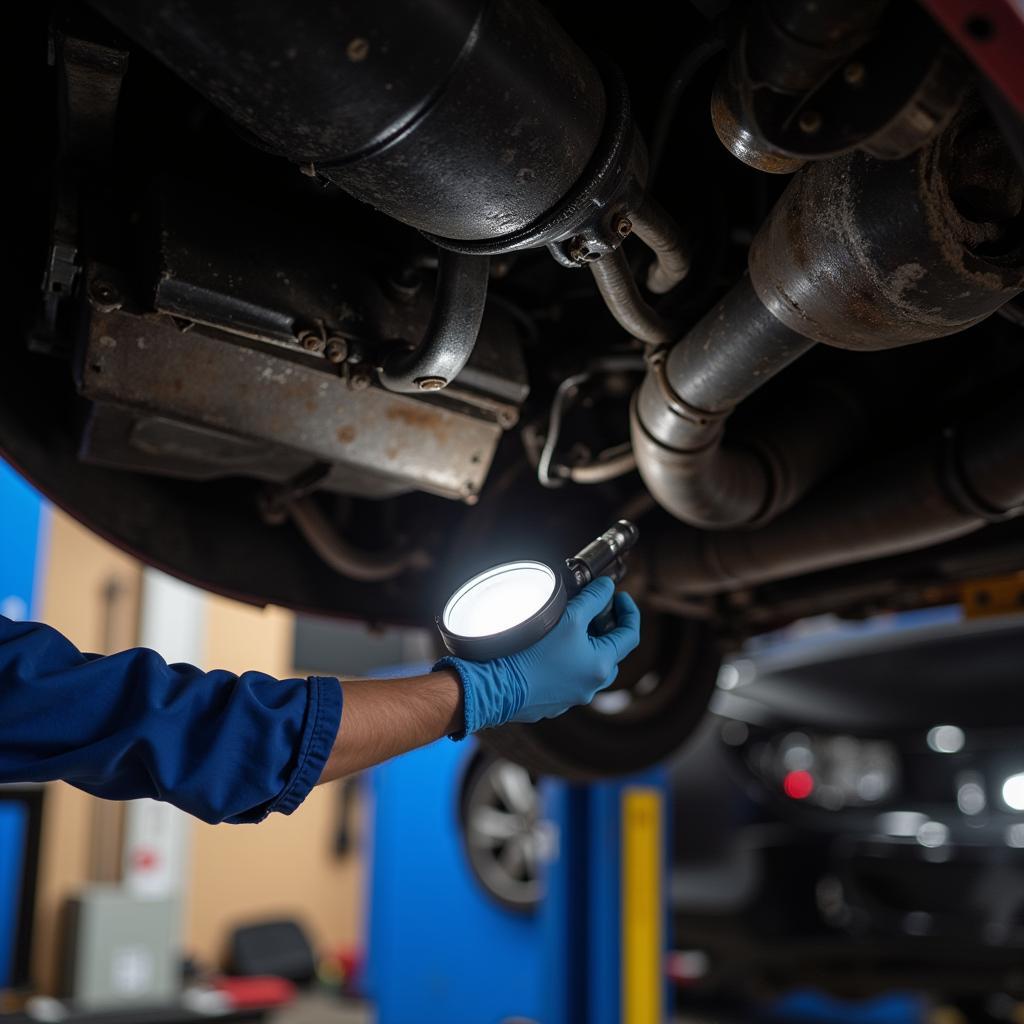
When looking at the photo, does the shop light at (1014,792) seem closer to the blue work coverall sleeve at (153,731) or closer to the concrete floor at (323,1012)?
the blue work coverall sleeve at (153,731)

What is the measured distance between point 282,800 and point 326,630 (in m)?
5.22

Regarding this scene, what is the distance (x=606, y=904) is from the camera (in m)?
2.55

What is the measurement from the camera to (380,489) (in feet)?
4.17

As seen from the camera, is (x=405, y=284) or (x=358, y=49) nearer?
(x=358, y=49)

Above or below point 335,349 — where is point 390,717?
below

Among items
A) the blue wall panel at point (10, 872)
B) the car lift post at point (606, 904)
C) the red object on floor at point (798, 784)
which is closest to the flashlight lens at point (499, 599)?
the car lift post at point (606, 904)

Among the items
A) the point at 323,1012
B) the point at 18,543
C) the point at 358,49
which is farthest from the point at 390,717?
the point at 323,1012

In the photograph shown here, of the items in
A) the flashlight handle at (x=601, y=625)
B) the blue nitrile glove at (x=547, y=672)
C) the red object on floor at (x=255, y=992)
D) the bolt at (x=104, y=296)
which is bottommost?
the red object on floor at (x=255, y=992)

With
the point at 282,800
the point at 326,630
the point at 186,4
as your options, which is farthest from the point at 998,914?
the point at 326,630

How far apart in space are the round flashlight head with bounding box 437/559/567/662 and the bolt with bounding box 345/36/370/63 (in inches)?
18.5

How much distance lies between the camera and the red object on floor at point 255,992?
14.1 ft

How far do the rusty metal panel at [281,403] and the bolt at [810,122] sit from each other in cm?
55

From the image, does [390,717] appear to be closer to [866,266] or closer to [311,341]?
[311,341]

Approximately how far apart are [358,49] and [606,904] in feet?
7.69
